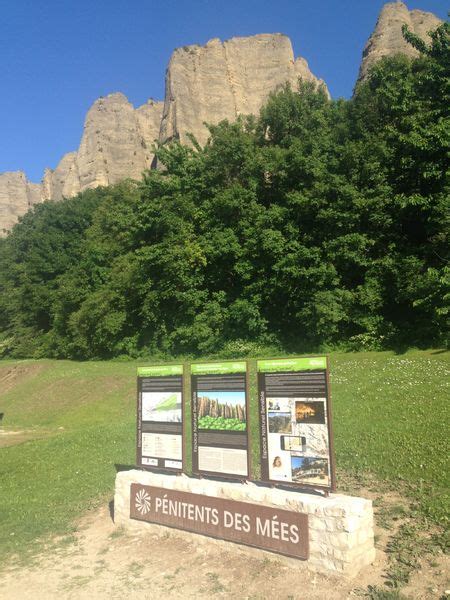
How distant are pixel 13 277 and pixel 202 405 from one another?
4999 cm

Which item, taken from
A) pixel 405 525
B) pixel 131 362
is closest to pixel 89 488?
pixel 405 525

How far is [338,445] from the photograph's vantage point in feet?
33.6

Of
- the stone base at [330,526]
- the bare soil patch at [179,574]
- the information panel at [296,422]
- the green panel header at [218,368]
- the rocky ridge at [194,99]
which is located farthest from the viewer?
the rocky ridge at [194,99]

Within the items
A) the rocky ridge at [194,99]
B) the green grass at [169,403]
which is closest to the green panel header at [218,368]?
the green grass at [169,403]

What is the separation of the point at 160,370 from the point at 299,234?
19033 mm

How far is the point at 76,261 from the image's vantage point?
46.6 meters

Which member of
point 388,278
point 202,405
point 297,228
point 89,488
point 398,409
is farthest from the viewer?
point 297,228

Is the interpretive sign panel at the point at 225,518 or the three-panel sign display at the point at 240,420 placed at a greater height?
the three-panel sign display at the point at 240,420

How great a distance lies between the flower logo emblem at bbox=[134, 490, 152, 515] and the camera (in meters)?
7.74

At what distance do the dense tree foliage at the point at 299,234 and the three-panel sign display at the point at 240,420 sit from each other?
46.2 ft

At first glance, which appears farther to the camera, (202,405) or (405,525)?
(202,405)

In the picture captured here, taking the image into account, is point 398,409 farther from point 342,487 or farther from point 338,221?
point 338,221

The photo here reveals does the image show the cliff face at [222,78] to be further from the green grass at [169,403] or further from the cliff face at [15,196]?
the green grass at [169,403]

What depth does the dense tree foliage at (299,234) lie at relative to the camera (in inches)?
908
